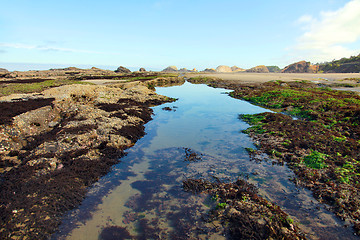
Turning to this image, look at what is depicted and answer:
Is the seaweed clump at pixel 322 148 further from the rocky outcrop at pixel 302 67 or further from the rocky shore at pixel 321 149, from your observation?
the rocky outcrop at pixel 302 67

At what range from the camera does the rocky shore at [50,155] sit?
588cm

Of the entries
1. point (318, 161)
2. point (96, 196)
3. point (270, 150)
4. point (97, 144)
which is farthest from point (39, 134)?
point (318, 161)

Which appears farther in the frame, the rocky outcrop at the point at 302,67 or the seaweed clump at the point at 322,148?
the rocky outcrop at the point at 302,67

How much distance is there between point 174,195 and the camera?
7375 millimetres

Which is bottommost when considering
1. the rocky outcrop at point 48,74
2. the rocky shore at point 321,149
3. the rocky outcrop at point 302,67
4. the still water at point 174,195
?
the still water at point 174,195

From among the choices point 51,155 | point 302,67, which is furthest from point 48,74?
point 302,67

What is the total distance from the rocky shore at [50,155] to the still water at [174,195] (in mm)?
741

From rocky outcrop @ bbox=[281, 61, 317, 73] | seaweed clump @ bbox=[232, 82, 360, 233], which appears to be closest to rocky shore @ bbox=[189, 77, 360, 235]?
seaweed clump @ bbox=[232, 82, 360, 233]

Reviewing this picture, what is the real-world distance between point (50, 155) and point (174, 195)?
717 centimetres

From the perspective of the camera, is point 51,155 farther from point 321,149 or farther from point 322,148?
point 322,148

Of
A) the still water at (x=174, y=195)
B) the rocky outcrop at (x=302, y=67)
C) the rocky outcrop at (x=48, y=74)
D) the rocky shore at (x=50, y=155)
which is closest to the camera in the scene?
the still water at (x=174, y=195)

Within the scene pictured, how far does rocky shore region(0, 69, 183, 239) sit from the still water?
741 mm

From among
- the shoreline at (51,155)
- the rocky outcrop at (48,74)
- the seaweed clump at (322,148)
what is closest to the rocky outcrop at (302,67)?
the seaweed clump at (322,148)

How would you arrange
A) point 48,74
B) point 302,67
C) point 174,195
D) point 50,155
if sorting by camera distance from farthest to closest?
point 302,67 < point 48,74 < point 50,155 < point 174,195
